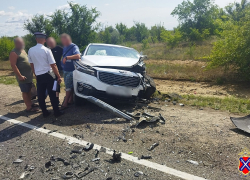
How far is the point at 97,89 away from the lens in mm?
5270

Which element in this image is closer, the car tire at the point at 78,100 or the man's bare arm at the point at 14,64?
the man's bare arm at the point at 14,64

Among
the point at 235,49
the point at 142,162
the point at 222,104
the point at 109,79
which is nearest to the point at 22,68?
the point at 109,79

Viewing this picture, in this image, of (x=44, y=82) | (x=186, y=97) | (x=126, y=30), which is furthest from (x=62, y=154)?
(x=126, y=30)

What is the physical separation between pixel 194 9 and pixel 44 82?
103ft

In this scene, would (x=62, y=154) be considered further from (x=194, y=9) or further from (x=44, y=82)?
(x=194, y=9)

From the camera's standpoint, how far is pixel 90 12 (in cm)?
1627

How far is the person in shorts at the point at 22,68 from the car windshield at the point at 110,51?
5.74 feet

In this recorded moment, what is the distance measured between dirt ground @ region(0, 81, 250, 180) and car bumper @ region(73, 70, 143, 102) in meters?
0.46

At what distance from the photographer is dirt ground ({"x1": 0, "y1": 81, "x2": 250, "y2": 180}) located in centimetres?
300

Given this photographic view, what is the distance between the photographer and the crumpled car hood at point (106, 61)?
18.1 ft

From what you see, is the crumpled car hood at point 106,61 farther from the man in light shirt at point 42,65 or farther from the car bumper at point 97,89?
the man in light shirt at point 42,65

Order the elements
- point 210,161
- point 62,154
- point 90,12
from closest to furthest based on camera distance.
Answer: point 210,161, point 62,154, point 90,12

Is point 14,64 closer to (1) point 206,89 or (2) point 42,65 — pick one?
(2) point 42,65

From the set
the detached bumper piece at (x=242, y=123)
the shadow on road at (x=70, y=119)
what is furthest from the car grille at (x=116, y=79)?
the detached bumper piece at (x=242, y=123)
